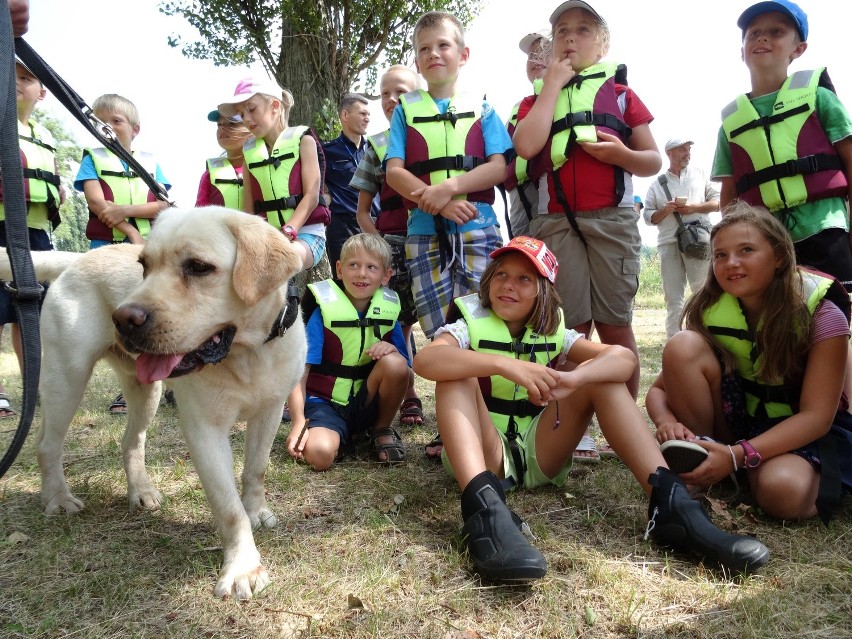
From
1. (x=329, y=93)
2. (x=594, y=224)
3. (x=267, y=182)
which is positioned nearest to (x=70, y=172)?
(x=329, y=93)

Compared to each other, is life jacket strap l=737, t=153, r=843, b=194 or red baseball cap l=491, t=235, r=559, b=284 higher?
life jacket strap l=737, t=153, r=843, b=194

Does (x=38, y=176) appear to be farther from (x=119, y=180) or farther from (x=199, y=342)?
(x=199, y=342)

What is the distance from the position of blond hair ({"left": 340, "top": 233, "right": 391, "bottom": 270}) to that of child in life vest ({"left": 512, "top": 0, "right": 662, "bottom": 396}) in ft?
3.83

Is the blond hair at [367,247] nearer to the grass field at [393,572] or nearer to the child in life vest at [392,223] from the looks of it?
the child in life vest at [392,223]

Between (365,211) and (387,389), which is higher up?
(365,211)

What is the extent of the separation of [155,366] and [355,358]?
1.92 meters

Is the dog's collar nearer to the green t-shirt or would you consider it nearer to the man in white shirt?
the green t-shirt

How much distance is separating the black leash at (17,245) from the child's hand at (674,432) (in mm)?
2792

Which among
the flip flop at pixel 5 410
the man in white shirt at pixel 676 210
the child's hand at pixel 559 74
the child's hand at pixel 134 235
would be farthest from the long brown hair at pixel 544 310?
the man in white shirt at pixel 676 210

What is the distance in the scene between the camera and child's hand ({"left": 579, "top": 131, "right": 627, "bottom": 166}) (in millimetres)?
3605

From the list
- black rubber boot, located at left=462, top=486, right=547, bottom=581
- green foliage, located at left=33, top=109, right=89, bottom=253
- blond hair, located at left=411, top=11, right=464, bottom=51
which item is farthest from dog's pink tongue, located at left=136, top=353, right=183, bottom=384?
green foliage, located at left=33, top=109, right=89, bottom=253

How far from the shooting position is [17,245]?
61.7 inches

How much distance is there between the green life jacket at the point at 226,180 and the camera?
562 cm

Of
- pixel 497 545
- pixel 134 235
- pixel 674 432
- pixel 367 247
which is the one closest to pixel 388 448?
pixel 367 247
